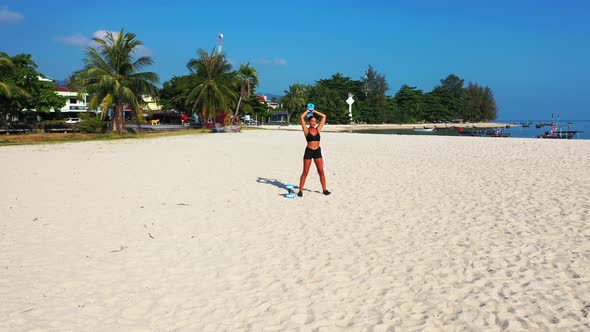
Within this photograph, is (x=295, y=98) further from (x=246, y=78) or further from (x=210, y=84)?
(x=210, y=84)

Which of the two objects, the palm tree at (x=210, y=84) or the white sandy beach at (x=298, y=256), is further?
the palm tree at (x=210, y=84)

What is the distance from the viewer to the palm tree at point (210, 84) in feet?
118

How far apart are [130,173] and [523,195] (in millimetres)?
10059

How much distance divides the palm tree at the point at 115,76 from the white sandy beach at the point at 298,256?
2123 cm

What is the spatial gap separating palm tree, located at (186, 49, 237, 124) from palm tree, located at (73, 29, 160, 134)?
18.6 feet

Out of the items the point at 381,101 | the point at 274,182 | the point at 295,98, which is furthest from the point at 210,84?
the point at 381,101

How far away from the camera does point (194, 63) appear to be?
37.0 metres

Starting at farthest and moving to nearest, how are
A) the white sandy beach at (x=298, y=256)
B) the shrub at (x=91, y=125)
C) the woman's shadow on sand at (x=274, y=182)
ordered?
the shrub at (x=91, y=125) → the woman's shadow on sand at (x=274, y=182) → the white sandy beach at (x=298, y=256)

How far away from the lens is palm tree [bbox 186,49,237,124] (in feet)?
118

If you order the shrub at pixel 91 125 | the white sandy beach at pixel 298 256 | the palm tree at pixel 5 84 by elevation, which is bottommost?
the white sandy beach at pixel 298 256

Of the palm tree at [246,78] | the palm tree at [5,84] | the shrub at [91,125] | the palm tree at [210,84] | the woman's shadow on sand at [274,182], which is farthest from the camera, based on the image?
the palm tree at [246,78]

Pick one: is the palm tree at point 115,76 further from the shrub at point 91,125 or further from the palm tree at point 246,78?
the palm tree at point 246,78

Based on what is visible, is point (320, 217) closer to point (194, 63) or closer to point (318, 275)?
point (318, 275)

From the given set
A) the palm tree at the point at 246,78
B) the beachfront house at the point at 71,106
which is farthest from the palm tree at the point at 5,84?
the beachfront house at the point at 71,106
